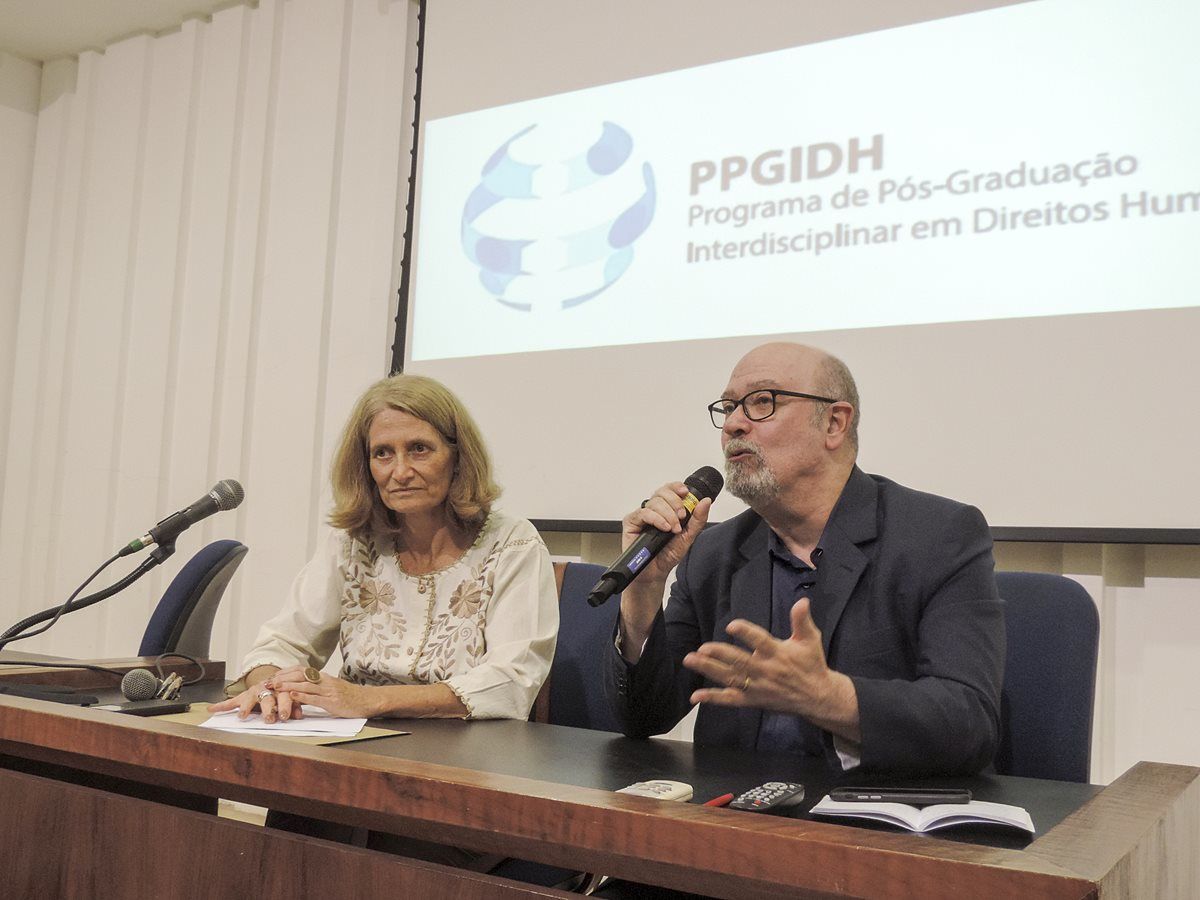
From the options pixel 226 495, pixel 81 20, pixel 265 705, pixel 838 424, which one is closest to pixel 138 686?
pixel 265 705

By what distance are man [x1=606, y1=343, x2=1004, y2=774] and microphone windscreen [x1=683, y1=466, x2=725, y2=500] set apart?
0.06 meters

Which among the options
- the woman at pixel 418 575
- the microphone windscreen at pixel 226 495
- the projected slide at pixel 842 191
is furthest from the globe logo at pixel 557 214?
the microphone windscreen at pixel 226 495

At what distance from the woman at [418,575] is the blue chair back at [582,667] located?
0.53ft

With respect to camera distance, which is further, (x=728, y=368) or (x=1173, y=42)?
(x=728, y=368)

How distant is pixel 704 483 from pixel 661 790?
720 millimetres

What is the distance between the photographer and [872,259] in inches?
114

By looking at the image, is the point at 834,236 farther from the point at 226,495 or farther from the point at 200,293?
the point at 200,293

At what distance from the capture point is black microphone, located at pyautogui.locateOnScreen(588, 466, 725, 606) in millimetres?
1357

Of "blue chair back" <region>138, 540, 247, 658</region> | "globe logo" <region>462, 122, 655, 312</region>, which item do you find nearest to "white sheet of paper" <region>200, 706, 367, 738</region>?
"blue chair back" <region>138, 540, 247, 658</region>

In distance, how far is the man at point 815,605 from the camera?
133cm

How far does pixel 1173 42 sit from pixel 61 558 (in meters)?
4.64

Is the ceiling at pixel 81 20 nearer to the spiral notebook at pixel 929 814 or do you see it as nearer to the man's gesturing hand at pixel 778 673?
the man's gesturing hand at pixel 778 673

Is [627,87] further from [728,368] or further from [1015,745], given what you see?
[1015,745]

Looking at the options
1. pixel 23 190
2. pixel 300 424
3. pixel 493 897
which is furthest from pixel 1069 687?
pixel 23 190
